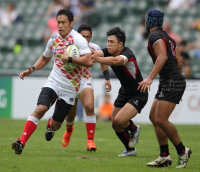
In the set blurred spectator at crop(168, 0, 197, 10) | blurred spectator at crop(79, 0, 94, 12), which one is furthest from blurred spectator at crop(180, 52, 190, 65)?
blurred spectator at crop(79, 0, 94, 12)

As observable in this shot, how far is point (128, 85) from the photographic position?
25.8 ft

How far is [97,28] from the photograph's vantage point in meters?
20.3

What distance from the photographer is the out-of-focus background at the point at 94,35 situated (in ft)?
53.5

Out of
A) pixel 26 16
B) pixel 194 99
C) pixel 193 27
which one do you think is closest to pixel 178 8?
pixel 193 27

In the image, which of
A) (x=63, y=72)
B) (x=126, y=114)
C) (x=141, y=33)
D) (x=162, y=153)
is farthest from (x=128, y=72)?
(x=141, y=33)

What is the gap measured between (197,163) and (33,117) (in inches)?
108

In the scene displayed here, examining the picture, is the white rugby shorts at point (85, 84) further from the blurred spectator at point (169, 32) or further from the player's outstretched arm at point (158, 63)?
the blurred spectator at point (169, 32)

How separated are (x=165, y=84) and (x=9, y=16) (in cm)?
1780

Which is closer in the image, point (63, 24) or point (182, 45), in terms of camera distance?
point (63, 24)

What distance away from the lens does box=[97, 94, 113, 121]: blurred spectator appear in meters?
16.3

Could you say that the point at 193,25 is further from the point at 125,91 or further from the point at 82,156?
the point at 82,156

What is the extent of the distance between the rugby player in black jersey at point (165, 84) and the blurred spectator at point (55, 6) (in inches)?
588

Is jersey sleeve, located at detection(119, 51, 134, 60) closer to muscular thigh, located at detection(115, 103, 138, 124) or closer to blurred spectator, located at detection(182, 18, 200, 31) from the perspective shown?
muscular thigh, located at detection(115, 103, 138, 124)

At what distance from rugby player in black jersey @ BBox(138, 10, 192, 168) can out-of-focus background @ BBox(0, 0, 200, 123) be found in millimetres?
7500
